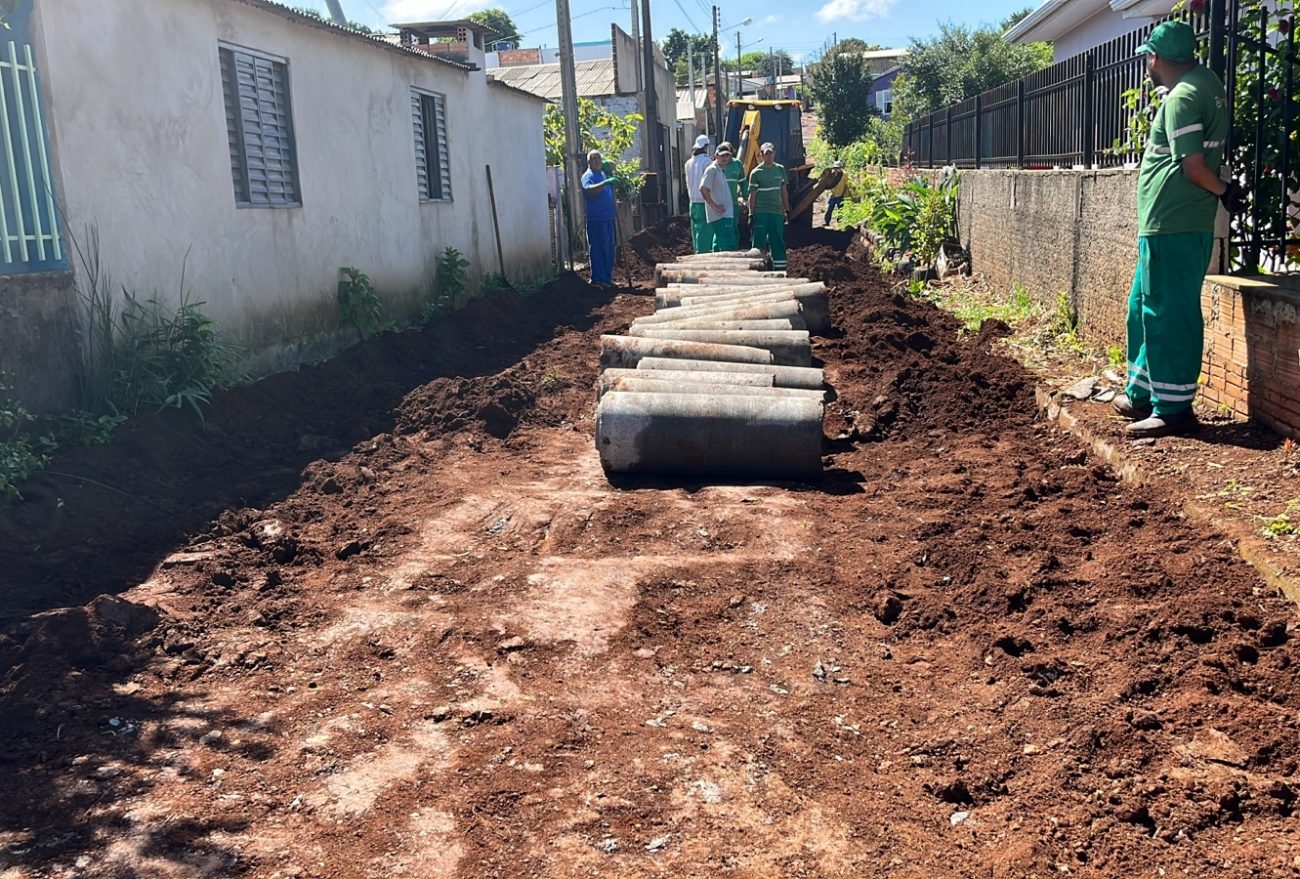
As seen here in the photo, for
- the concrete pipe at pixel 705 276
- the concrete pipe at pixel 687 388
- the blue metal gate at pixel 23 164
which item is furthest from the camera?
the concrete pipe at pixel 705 276

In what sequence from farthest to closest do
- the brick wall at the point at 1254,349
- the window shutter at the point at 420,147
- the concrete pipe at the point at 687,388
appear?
the window shutter at the point at 420,147 → the concrete pipe at the point at 687,388 → the brick wall at the point at 1254,349

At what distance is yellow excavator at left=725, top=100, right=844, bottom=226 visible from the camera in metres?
23.7

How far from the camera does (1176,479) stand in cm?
555

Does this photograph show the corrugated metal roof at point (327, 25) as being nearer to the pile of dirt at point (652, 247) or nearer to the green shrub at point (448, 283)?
the green shrub at point (448, 283)

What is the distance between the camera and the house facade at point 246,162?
729cm

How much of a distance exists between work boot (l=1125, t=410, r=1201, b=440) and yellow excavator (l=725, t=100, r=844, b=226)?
17677 millimetres

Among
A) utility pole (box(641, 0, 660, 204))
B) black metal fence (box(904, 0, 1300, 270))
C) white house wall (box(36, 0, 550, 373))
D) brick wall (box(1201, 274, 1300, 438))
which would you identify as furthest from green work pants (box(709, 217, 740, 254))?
utility pole (box(641, 0, 660, 204))

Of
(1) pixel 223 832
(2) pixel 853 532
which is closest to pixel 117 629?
(1) pixel 223 832

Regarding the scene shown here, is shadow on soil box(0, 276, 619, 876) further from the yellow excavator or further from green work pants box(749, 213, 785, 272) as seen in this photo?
the yellow excavator

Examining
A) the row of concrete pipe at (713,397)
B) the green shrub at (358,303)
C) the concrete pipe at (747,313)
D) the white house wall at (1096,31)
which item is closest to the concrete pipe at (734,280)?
the concrete pipe at (747,313)

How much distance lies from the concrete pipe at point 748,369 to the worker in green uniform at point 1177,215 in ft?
7.31

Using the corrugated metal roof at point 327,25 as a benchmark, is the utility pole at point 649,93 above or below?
above

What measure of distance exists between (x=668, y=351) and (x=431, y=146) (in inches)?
276

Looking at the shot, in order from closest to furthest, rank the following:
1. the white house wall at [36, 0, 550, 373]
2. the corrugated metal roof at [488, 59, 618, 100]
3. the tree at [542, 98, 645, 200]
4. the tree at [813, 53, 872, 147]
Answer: the white house wall at [36, 0, 550, 373] → the tree at [542, 98, 645, 200] → the corrugated metal roof at [488, 59, 618, 100] → the tree at [813, 53, 872, 147]
